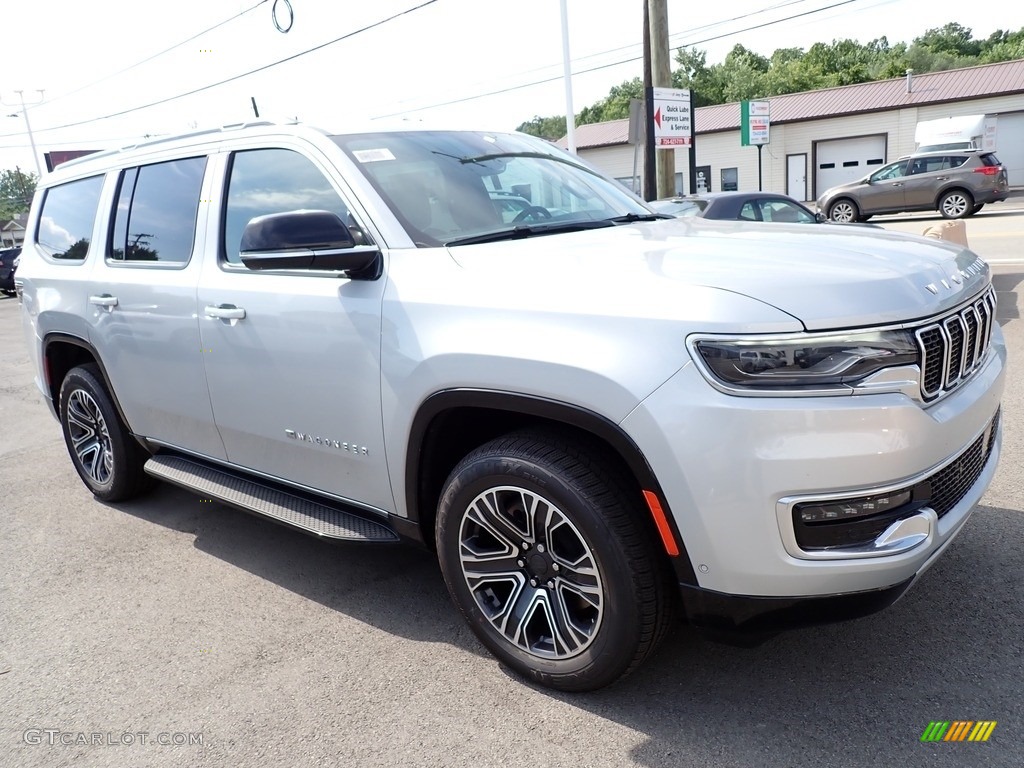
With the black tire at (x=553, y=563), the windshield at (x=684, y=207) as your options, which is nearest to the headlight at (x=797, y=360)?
the black tire at (x=553, y=563)

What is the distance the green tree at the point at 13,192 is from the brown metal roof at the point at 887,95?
96018 millimetres

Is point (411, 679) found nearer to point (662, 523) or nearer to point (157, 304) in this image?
point (662, 523)

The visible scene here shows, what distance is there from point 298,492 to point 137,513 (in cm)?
184

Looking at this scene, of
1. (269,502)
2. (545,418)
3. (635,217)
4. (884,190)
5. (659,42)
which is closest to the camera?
(545,418)

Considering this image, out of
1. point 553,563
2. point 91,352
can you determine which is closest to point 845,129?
point 91,352

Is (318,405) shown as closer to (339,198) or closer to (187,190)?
(339,198)

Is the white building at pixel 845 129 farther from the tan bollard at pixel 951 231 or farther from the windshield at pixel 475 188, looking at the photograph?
the windshield at pixel 475 188

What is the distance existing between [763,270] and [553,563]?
1.12 meters

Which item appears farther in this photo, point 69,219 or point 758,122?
point 758,122

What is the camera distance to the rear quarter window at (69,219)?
180 inches

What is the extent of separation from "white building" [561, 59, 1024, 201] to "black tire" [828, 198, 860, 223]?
11.6 m

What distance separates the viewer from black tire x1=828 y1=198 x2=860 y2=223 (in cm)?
2292

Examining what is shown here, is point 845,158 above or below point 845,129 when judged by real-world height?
below

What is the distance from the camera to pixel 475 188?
331 cm
